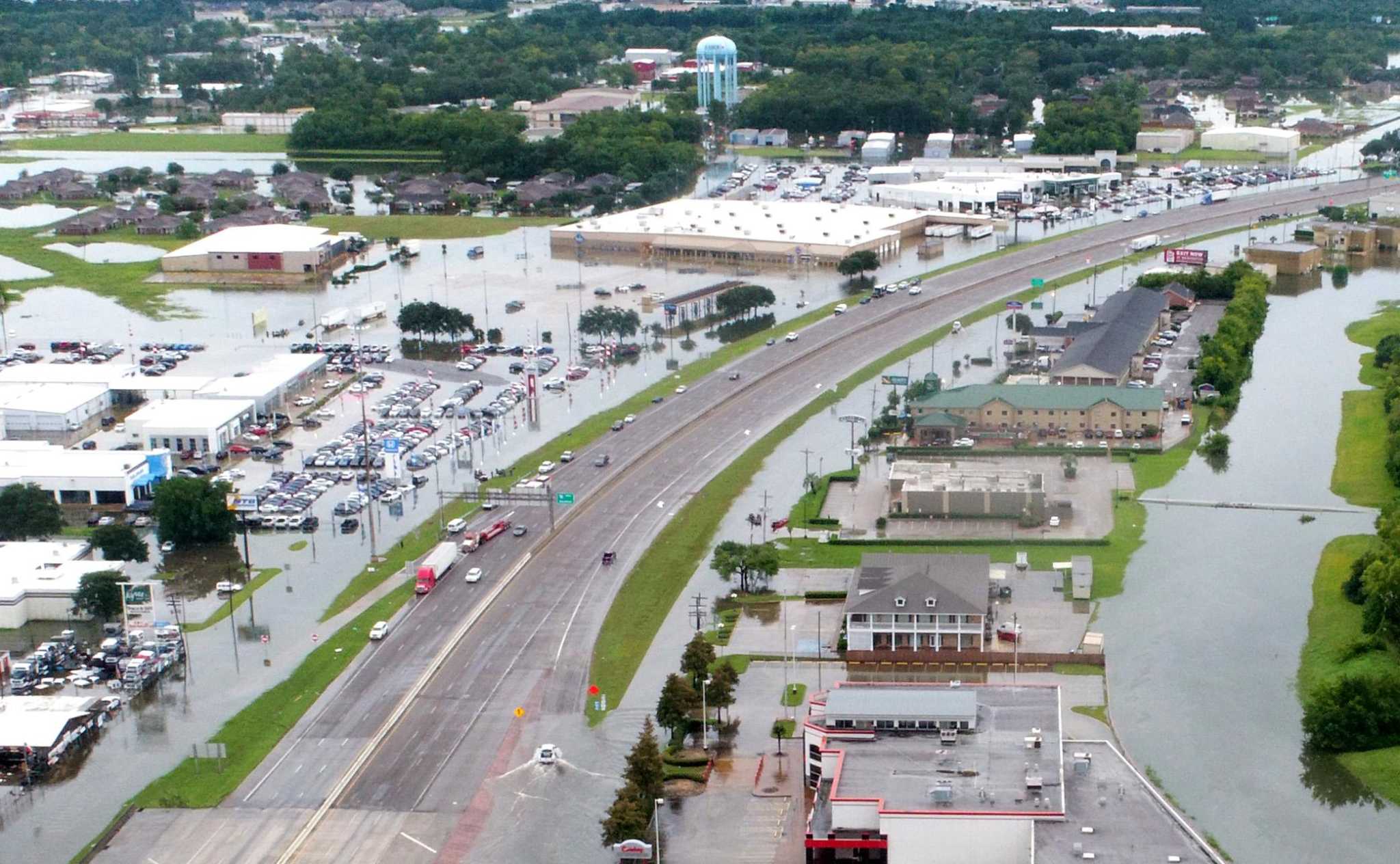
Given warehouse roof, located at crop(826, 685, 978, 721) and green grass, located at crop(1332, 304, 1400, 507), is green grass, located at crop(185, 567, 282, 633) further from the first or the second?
green grass, located at crop(1332, 304, 1400, 507)

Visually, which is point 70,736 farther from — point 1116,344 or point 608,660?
point 1116,344

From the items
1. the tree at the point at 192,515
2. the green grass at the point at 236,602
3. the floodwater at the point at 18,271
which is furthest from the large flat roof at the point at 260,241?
the green grass at the point at 236,602

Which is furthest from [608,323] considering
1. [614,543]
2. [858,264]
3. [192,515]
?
[192,515]

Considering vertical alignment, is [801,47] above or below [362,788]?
above

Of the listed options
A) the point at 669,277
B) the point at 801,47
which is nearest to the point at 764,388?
the point at 669,277

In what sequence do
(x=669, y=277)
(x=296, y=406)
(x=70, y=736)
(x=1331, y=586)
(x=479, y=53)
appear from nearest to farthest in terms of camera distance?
(x=70, y=736)
(x=1331, y=586)
(x=296, y=406)
(x=669, y=277)
(x=479, y=53)
